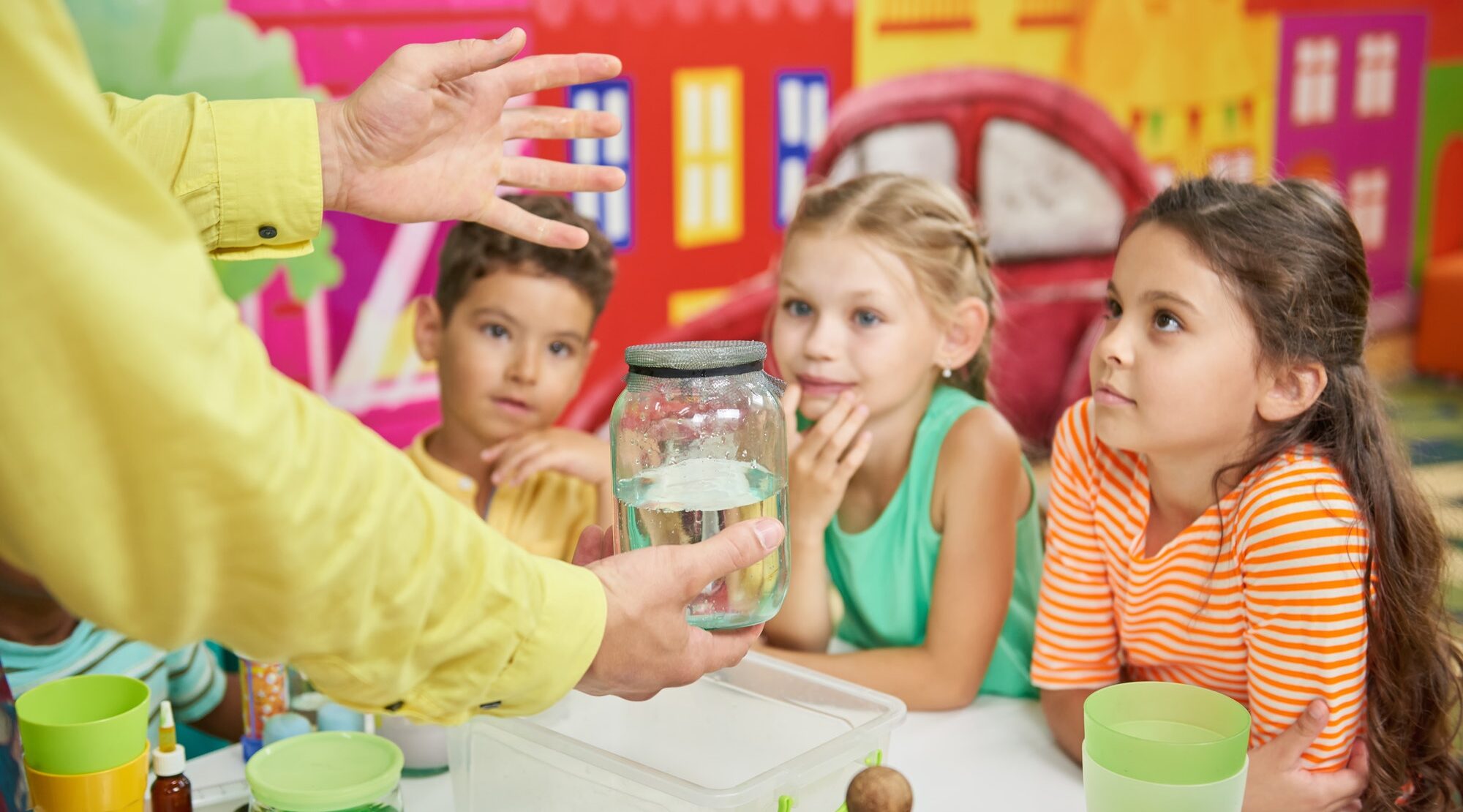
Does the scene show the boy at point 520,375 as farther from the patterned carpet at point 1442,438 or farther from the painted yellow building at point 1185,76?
the painted yellow building at point 1185,76

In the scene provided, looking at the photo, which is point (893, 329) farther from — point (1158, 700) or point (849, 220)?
point (1158, 700)

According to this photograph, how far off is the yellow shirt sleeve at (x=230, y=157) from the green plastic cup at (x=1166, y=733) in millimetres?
958

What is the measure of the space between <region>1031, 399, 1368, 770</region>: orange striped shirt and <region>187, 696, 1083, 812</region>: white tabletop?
89mm

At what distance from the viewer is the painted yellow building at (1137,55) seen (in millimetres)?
3697

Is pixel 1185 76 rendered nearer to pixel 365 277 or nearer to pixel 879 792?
pixel 365 277

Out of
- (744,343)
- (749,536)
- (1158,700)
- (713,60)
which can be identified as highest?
(713,60)

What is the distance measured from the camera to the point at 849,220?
184cm

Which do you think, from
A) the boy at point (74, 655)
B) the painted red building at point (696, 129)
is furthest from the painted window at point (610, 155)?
the boy at point (74, 655)

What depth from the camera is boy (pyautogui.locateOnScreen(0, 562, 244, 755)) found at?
1.52 meters

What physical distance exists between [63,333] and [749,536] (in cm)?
54

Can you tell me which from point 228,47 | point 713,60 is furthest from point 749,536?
point 713,60

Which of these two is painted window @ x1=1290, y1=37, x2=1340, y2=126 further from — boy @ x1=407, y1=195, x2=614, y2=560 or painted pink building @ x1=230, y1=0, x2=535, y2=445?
boy @ x1=407, y1=195, x2=614, y2=560

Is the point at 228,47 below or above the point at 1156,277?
above

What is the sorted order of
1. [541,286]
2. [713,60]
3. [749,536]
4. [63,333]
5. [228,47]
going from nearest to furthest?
1. [63,333]
2. [749,536]
3. [541,286]
4. [228,47]
5. [713,60]
